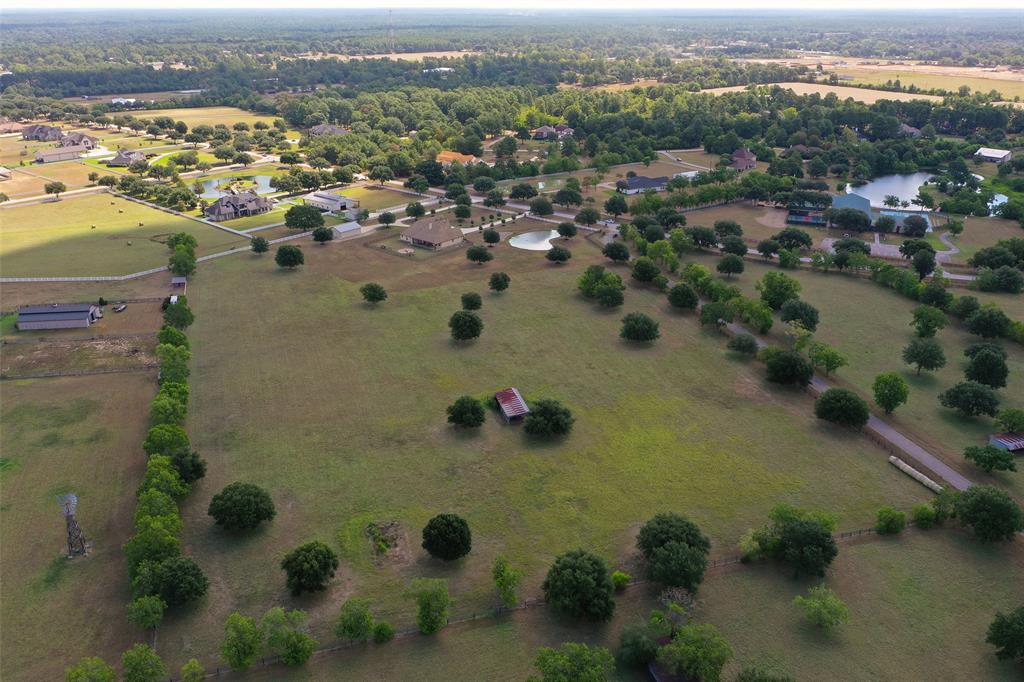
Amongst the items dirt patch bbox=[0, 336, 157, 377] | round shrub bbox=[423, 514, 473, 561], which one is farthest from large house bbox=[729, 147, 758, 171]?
round shrub bbox=[423, 514, 473, 561]

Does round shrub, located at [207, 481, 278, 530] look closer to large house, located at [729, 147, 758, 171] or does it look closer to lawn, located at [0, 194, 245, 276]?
lawn, located at [0, 194, 245, 276]

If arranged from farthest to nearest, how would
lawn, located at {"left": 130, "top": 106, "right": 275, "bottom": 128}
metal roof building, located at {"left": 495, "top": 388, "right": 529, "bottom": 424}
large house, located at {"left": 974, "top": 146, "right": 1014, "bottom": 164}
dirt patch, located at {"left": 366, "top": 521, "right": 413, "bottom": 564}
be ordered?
lawn, located at {"left": 130, "top": 106, "right": 275, "bottom": 128} < large house, located at {"left": 974, "top": 146, "right": 1014, "bottom": 164} < metal roof building, located at {"left": 495, "top": 388, "right": 529, "bottom": 424} < dirt patch, located at {"left": 366, "top": 521, "right": 413, "bottom": 564}

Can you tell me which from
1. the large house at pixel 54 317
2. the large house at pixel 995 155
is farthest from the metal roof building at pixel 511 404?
the large house at pixel 995 155

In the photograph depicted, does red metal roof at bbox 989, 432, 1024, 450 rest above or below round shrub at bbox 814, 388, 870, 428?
below

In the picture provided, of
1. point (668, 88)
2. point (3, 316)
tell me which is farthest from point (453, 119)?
point (3, 316)

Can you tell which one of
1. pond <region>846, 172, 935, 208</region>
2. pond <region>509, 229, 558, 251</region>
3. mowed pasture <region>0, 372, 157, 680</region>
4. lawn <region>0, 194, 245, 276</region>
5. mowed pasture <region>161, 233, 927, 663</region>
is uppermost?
mowed pasture <region>0, 372, 157, 680</region>

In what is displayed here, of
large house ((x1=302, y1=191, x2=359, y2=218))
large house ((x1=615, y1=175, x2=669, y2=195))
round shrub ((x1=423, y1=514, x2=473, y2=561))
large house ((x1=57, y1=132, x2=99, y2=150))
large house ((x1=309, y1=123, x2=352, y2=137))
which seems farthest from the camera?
large house ((x1=309, y1=123, x2=352, y2=137))

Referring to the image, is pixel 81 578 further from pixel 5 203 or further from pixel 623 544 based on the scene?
pixel 5 203
